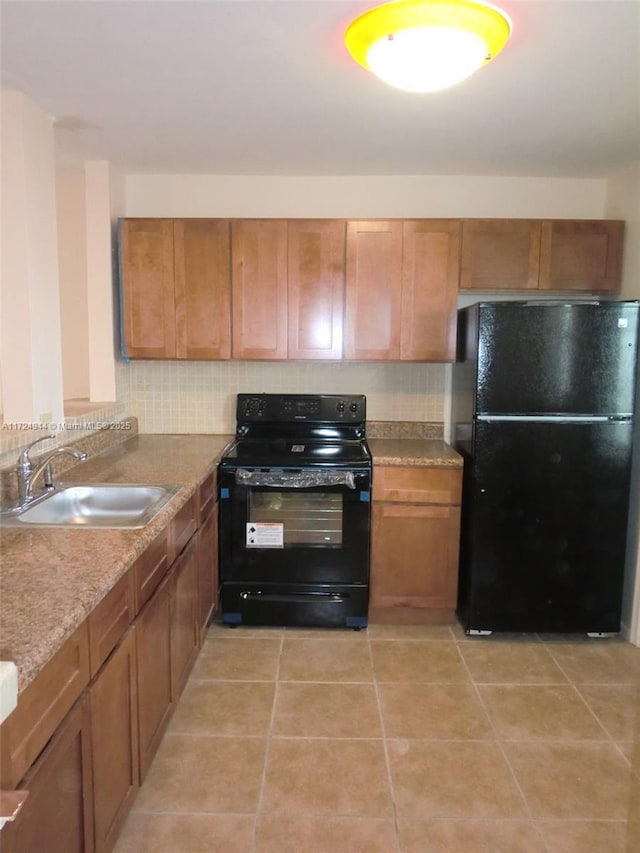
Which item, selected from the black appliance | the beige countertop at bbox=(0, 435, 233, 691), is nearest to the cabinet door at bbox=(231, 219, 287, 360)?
the black appliance

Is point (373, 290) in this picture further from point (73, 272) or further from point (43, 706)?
point (43, 706)

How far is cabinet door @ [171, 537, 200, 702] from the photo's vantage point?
6.94ft

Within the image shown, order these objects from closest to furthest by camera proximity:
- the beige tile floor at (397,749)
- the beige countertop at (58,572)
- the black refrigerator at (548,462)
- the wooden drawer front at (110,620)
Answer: the beige countertop at (58,572) → the wooden drawer front at (110,620) → the beige tile floor at (397,749) → the black refrigerator at (548,462)

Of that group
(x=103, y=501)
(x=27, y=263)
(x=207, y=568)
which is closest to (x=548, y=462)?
(x=207, y=568)

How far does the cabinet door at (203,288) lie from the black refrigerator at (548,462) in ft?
4.23

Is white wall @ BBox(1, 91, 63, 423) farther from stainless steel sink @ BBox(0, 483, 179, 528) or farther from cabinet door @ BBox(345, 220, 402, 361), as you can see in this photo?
cabinet door @ BBox(345, 220, 402, 361)

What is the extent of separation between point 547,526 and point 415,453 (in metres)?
0.73

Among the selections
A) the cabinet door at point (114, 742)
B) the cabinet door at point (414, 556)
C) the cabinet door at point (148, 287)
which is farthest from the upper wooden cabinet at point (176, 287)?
the cabinet door at point (114, 742)

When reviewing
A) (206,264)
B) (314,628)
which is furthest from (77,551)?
(206,264)

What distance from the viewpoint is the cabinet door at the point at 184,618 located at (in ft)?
6.94

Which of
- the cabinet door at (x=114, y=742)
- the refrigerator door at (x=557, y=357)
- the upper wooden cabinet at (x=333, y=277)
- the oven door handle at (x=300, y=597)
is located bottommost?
the oven door handle at (x=300, y=597)

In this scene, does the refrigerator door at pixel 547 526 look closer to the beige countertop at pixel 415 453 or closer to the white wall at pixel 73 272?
the beige countertop at pixel 415 453

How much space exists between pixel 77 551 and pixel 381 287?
2.06 m

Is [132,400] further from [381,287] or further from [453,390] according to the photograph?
[453,390]
